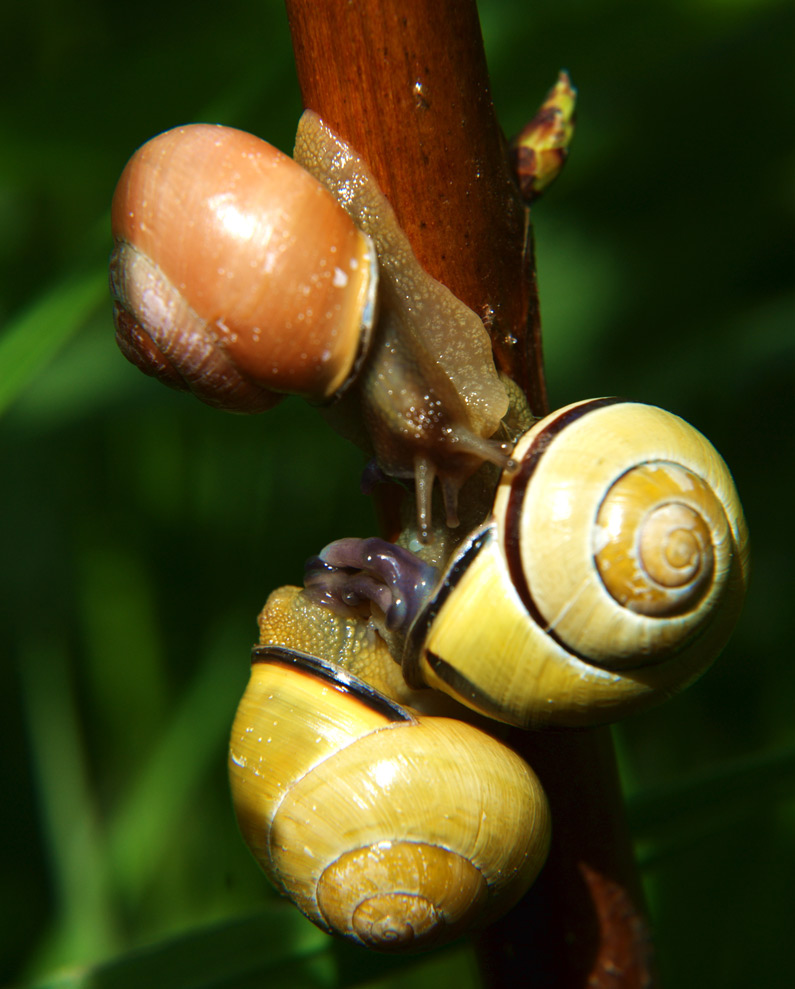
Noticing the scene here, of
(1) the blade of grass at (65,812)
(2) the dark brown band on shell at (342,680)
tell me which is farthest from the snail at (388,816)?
(1) the blade of grass at (65,812)

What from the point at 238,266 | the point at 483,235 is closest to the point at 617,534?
the point at 483,235

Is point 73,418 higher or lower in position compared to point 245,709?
higher

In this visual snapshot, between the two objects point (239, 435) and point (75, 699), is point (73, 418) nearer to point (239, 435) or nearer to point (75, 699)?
point (239, 435)

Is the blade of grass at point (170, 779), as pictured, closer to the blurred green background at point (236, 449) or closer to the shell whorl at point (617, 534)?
the blurred green background at point (236, 449)

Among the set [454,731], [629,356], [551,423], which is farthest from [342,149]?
[629,356]

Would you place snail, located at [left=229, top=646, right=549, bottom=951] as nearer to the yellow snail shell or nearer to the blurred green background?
the yellow snail shell

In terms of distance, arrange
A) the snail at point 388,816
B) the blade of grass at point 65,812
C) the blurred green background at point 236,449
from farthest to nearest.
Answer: the blade of grass at point 65,812 → the blurred green background at point 236,449 → the snail at point 388,816

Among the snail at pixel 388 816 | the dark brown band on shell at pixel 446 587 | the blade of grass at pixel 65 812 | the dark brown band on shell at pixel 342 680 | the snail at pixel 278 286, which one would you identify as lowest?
the blade of grass at pixel 65 812
